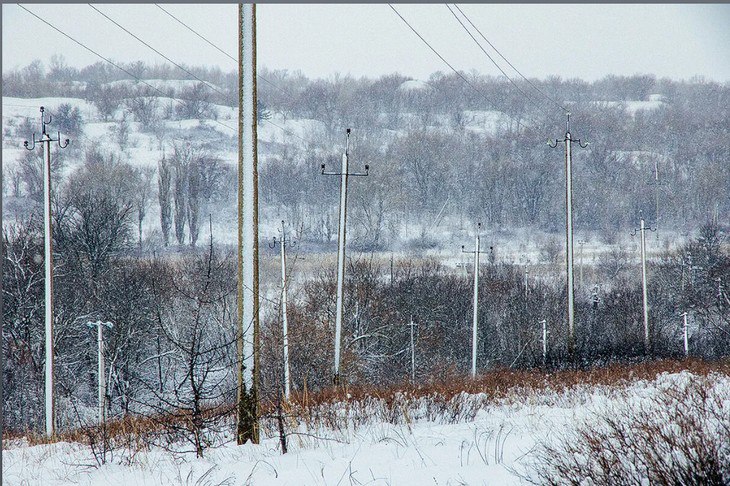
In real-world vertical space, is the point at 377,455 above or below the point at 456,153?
below

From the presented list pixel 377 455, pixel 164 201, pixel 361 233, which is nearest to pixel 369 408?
pixel 377 455

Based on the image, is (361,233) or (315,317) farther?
(361,233)

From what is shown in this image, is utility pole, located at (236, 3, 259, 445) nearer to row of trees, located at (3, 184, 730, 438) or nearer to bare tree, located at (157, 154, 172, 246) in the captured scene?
row of trees, located at (3, 184, 730, 438)

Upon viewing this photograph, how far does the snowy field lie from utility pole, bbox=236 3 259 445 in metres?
0.45

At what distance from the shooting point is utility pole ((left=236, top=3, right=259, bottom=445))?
744cm

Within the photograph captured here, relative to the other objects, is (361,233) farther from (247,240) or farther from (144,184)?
(247,240)

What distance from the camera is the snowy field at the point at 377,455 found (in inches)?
222

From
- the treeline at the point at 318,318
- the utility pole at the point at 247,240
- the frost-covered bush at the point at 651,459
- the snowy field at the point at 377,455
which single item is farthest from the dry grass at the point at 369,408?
the treeline at the point at 318,318

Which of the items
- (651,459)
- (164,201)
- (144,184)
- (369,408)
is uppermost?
(144,184)

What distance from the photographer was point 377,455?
20.5ft

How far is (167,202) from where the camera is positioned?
9825 cm

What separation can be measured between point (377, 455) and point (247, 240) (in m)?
2.85

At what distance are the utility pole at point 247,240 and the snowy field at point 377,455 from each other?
45 centimetres

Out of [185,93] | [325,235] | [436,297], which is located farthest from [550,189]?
[185,93]
